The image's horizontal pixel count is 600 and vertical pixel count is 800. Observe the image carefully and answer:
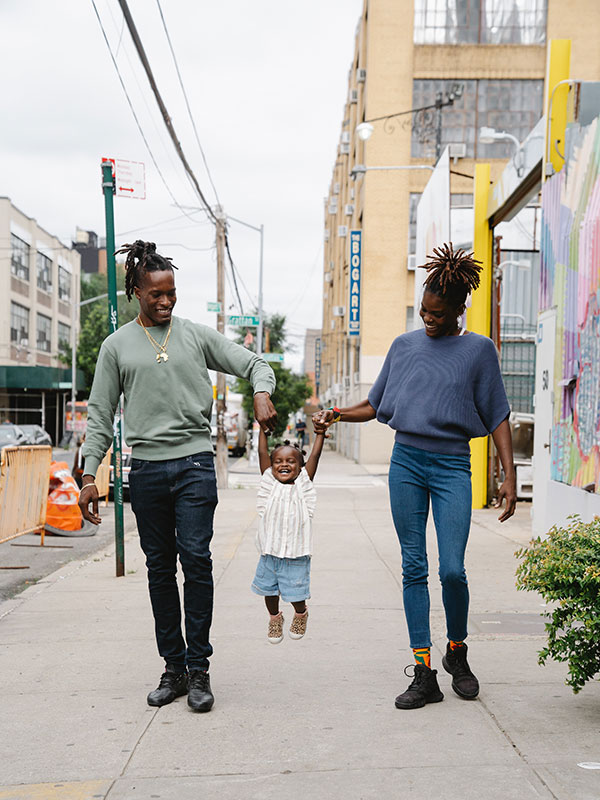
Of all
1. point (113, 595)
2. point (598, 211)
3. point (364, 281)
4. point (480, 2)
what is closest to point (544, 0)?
point (480, 2)

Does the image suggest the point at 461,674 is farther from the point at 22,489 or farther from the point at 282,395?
the point at 282,395

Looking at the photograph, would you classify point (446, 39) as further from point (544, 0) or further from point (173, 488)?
point (173, 488)

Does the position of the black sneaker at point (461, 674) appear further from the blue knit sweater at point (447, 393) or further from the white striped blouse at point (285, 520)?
the blue knit sweater at point (447, 393)

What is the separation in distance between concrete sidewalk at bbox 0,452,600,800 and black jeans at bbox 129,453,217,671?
0.32 meters

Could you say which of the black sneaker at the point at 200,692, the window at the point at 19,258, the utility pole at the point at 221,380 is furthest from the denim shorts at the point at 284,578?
the window at the point at 19,258

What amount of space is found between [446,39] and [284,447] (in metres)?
32.1

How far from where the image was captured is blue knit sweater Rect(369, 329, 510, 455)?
4312mm

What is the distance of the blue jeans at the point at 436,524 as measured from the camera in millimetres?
4281

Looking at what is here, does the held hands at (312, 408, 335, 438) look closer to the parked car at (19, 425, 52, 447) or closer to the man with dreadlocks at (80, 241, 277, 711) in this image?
the man with dreadlocks at (80, 241, 277, 711)

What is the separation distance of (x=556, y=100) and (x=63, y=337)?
2299 inches

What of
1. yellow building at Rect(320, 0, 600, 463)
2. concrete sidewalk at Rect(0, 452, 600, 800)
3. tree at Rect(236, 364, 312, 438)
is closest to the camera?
concrete sidewalk at Rect(0, 452, 600, 800)

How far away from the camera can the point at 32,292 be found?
55.9m

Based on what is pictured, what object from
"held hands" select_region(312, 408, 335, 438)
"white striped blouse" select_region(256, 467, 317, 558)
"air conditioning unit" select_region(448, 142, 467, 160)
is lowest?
"white striped blouse" select_region(256, 467, 317, 558)

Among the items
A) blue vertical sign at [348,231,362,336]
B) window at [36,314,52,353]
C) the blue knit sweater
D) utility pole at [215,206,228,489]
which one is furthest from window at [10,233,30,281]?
the blue knit sweater
